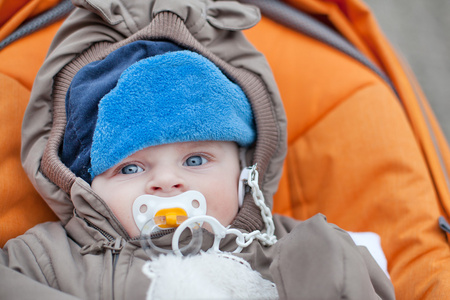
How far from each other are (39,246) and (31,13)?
0.71 metres

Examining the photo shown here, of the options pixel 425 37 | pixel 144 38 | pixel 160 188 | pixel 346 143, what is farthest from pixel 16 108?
pixel 425 37

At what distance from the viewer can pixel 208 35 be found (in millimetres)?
1250

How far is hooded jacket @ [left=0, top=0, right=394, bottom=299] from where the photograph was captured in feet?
2.85

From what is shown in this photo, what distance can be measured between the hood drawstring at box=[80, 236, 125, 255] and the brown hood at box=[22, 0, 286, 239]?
0.44ft

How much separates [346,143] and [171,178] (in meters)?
0.62

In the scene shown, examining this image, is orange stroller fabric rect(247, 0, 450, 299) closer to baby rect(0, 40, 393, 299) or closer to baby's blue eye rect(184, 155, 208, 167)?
baby rect(0, 40, 393, 299)

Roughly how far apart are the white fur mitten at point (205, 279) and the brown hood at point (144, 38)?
21 cm

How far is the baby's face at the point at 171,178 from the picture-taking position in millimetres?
1061

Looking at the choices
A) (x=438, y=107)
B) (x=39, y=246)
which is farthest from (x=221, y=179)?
(x=438, y=107)

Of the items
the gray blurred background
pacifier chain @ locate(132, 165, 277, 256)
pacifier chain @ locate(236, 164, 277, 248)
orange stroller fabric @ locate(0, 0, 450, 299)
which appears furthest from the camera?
the gray blurred background

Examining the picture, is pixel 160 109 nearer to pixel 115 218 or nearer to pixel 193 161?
pixel 193 161

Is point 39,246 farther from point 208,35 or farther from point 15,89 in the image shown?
point 208,35

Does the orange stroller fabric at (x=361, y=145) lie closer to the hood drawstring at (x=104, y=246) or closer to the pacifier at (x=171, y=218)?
the pacifier at (x=171, y=218)

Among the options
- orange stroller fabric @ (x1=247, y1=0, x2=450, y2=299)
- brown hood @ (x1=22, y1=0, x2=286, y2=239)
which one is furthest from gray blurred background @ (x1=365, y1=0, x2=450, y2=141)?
brown hood @ (x1=22, y1=0, x2=286, y2=239)
